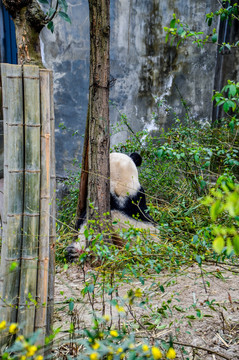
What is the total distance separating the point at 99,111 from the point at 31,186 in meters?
1.54

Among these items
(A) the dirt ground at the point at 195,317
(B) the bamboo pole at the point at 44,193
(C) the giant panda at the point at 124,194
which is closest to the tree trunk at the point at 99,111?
(C) the giant panda at the point at 124,194

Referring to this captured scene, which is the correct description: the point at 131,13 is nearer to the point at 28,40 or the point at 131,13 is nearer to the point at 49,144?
the point at 28,40

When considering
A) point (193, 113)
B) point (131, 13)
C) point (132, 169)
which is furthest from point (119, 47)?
point (132, 169)

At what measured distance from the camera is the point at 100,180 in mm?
3240

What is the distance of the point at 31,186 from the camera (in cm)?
181

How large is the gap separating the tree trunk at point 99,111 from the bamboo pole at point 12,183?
4.24 ft

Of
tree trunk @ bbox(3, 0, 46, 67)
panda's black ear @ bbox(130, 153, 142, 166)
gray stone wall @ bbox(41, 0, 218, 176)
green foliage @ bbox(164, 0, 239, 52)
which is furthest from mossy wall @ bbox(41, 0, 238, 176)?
tree trunk @ bbox(3, 0, 46, 67)

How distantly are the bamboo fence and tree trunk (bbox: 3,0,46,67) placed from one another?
1.08m

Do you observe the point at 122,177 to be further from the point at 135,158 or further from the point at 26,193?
the point at 26,193

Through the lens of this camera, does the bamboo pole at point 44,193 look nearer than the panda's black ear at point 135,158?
Yes

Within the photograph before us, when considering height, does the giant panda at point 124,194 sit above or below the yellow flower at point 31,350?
below

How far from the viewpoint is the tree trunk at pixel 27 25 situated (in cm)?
272

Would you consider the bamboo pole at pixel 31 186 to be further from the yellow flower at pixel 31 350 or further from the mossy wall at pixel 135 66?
the mossy wall at pixel 135 66

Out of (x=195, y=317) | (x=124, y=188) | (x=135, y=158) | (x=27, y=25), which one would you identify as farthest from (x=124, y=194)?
(x=27, y=25)
